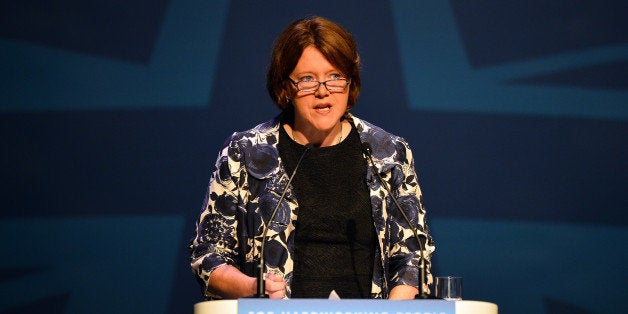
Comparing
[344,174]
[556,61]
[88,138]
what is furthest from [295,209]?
[556,61]

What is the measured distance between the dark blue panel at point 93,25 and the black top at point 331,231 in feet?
3.62

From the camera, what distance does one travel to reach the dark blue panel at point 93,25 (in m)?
3.32

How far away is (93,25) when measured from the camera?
10.9ft

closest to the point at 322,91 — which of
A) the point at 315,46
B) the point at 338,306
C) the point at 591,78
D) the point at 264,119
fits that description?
the point at 315,46

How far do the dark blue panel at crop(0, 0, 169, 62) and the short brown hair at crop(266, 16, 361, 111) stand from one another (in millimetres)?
1006

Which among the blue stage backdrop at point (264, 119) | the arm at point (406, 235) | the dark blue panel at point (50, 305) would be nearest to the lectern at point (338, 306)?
the arm at point (406, 235)

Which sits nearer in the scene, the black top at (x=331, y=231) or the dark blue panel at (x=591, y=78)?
the black top at (x=331, y=231)

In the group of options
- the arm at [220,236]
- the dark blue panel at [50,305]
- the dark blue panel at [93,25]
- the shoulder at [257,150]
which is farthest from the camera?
the dark blue panel at [93,25]

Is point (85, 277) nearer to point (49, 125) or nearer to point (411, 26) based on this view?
point (49, 125)

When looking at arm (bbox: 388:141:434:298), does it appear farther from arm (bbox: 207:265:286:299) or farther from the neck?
arm (bbox: 207:265:286:299)

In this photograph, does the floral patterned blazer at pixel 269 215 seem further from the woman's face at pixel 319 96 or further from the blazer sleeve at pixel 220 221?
the woman's face at pixel 319 96

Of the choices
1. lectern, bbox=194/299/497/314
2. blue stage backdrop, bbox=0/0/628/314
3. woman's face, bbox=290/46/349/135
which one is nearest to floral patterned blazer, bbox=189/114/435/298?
woman's face, bbox=290/46/349/135

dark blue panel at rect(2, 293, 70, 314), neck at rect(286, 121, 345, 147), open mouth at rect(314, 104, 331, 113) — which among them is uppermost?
open mouth at rect(314, 104, 331, 113)

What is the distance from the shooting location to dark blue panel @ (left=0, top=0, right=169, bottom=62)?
332 cm
